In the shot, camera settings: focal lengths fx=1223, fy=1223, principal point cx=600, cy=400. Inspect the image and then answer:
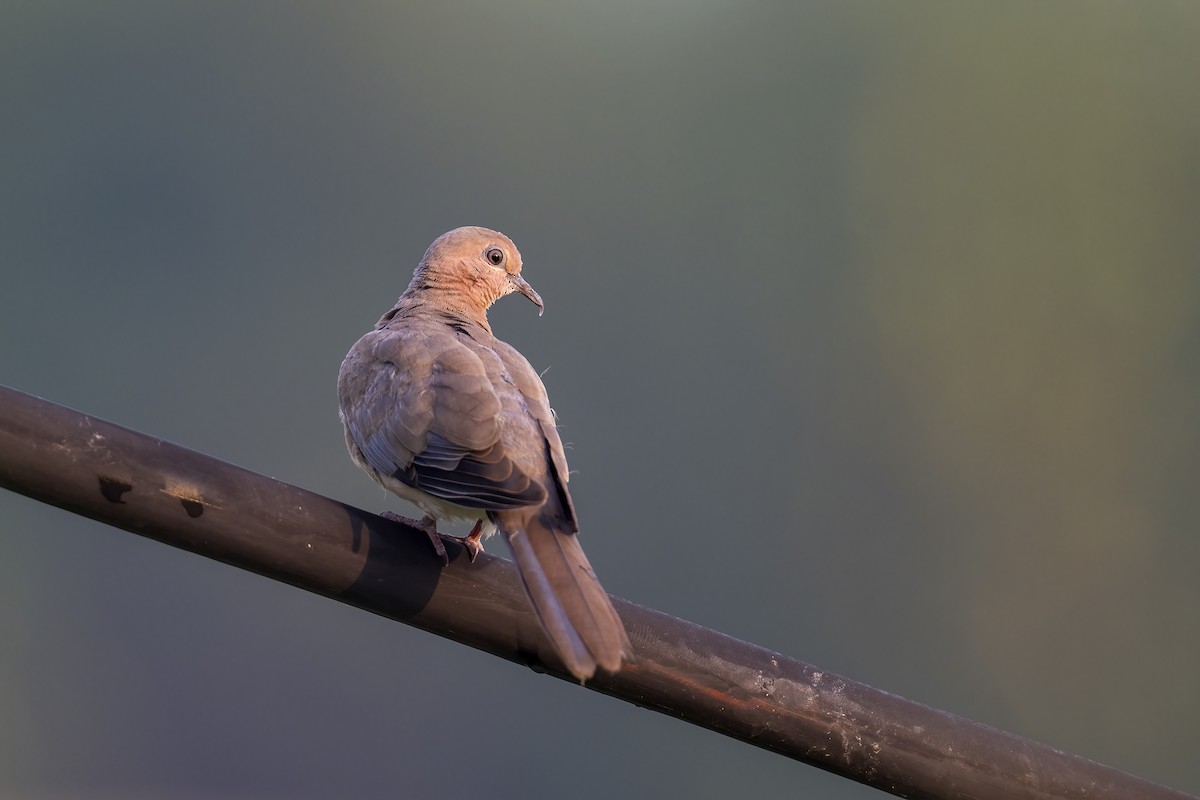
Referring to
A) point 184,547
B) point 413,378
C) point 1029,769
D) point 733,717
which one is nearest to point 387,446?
point 413,378

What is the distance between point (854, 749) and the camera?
183 centimetres

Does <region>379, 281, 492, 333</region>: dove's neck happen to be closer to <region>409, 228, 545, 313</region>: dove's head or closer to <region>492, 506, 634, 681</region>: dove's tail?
<region>409, 228, 545, 313</region>: dove's head

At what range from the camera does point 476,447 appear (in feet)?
7.61

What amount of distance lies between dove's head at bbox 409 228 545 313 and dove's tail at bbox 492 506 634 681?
142cm

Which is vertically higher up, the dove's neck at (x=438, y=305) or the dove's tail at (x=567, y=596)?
the dove's neck at (x=438, y=305)

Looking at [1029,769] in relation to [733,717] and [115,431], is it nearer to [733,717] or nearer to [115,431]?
[733,717]

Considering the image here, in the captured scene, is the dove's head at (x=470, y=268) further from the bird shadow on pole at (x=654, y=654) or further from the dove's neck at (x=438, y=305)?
the bird shadow on pole at (x=654, y=654)

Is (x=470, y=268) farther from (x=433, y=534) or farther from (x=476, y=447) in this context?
(x=433, y=534)

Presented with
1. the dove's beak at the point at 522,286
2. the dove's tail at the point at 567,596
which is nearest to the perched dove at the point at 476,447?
the dove's tail at the point at 567,596

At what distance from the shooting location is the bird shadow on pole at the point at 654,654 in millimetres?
1745

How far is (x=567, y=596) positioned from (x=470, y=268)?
1.83 metres

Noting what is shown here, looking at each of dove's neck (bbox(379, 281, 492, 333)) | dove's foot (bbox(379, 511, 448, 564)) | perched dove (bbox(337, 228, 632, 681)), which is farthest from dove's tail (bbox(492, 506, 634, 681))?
dove's neck (bbox(379, 281, 492, 333))

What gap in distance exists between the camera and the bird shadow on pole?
1745 millimetres

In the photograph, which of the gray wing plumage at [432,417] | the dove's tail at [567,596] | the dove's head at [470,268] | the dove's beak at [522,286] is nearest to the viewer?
the dove's tail at [567,596]
